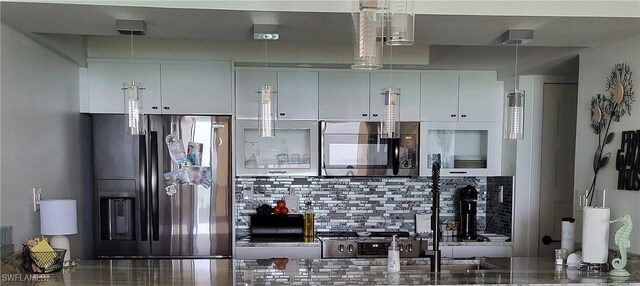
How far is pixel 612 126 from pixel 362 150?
195 centimetres

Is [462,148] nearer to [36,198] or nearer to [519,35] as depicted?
[519,35]

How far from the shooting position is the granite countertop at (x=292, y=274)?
2396 millimetres

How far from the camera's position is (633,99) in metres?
2.81

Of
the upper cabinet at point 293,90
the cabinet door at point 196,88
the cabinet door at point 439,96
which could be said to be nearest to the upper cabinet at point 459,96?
the cabinet door at point 439,96

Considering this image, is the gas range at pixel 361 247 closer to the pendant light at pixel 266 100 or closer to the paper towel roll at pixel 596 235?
the paper towel roll at pixel 596 235

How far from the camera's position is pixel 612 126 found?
2.98 metres

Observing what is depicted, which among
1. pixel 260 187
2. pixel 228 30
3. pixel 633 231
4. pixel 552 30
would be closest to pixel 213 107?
pixel 260 187

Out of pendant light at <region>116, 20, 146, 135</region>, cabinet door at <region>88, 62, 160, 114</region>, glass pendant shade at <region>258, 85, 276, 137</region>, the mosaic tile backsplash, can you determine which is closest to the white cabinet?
the mosaic tile backsplash

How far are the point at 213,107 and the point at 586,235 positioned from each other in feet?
9.23

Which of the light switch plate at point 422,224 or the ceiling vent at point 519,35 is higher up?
the ceiling vent at point 519,35

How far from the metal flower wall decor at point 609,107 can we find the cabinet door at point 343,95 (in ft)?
5.93

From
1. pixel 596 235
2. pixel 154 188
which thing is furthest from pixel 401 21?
pixel 154 188

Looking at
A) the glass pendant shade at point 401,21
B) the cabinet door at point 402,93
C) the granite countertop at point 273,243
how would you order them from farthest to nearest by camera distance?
the cabinet door at point 402,93, the granite countertop at point 273,243, the glass pendant shade at point 401,21

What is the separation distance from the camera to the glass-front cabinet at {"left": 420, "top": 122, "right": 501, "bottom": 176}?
4.41 m
